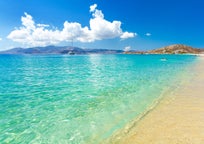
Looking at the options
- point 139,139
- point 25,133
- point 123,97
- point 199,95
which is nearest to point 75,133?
point 25,133

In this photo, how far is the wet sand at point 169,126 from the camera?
7.15 metres

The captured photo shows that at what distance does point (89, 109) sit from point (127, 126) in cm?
341

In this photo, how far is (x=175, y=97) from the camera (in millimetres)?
13656

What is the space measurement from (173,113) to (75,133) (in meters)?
5.04

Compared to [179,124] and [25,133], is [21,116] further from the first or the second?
[179,124]

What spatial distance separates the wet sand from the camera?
23.5 ft

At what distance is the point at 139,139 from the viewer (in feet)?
23.8

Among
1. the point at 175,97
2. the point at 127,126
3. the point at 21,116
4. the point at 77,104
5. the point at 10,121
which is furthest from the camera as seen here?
the point at 175,97

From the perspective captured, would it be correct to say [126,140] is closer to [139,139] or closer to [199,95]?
Answer: [139,139]

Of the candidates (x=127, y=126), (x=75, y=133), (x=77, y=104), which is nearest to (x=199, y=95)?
(x=127, y=126)

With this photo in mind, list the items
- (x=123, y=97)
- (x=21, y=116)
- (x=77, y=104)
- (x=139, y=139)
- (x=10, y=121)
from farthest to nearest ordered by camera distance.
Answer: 1. (x=123, y=97)
2. (x=77, y=104)
3. (x=21, y=116)
4. (x=10, y=121)
5. (x=139, y=139)

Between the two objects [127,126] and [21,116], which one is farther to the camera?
[21,116]

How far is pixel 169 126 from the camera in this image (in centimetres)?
838

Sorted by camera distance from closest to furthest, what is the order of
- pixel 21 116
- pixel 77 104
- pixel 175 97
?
1. pixel 21 116
2. pixel 77 104
3. pixel 175 97
